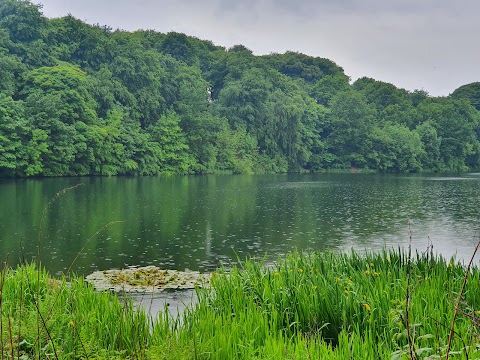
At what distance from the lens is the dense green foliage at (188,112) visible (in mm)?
48906

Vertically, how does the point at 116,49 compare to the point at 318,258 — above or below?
above

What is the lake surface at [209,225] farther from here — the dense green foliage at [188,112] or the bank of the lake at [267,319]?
the dense green foliage at [188,112]

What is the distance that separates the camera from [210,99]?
274 ft

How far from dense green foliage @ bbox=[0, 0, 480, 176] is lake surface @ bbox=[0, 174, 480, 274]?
13492mm

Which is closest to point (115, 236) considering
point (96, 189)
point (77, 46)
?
point (96, 189)

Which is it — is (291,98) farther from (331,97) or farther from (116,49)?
(116,49)

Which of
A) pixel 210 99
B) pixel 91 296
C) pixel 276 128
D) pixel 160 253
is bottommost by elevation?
pixel 160 253

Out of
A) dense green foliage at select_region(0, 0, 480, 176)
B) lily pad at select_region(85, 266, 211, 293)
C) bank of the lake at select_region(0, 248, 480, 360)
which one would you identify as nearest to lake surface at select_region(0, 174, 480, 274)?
lily pad at select_region(85, 266, 211, 293)

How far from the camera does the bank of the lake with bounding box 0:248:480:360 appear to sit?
470cm

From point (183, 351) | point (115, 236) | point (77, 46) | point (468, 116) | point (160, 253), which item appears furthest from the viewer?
point (468, 116)

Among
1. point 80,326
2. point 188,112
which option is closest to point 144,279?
point 80,326

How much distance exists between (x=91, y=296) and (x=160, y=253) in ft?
Result: 32.9

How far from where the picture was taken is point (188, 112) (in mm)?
68062

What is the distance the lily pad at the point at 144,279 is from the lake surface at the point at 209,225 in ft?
3.69
